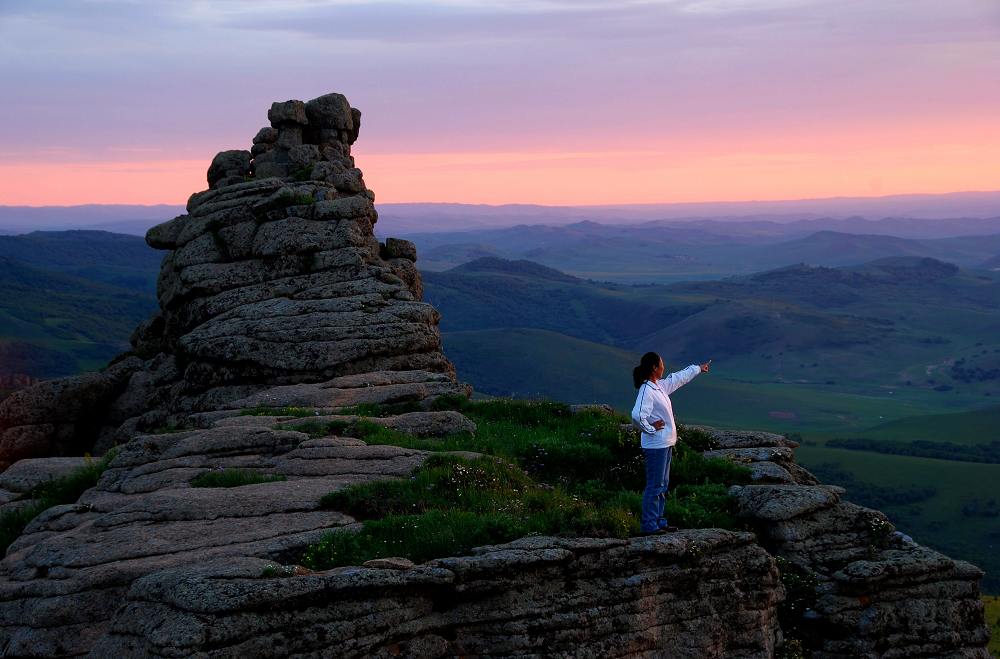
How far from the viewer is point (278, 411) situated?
30.5 m

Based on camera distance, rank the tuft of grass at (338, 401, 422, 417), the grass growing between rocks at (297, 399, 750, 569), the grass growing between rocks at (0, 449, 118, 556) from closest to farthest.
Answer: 1. the grass growing between rocks at (297, 399, 750, 569)
2. the grass growing between rocks at (0, 449, 118, 556)
3. the tuft of grass at (338, 401, 422, 417)

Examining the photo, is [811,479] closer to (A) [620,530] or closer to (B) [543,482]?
(B) [543,482]

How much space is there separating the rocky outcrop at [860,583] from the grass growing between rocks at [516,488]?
Answer: 1453 millimetres

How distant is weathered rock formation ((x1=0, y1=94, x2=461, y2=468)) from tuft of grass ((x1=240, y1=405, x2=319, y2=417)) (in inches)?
113

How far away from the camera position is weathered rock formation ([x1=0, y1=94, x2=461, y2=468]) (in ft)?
120

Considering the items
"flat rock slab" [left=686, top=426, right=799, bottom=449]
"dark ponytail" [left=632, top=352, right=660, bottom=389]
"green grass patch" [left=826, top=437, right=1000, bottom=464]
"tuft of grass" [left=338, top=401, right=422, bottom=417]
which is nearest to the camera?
"dark ponytail" [left=632, top=352, right=660, bottom=389]

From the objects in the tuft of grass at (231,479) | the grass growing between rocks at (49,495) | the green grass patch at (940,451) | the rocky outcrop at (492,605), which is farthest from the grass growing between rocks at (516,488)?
the green grass patch at (940,451)

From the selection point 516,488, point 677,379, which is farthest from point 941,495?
point 677,379

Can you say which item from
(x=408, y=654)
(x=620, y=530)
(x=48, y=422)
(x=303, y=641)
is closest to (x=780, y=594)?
(x=620, y=530)

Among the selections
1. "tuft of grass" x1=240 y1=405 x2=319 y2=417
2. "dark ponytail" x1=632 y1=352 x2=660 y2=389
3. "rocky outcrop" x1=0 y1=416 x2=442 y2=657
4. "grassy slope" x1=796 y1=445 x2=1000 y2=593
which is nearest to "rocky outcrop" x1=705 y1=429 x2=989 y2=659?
"dark ponytail" x1=632 y1=352 x2=660 y2=389

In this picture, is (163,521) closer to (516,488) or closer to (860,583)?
(516,488)

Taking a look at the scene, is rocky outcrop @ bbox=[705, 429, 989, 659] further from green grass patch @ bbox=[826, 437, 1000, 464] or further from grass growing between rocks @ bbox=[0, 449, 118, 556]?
green grass patch @ bbox=[826, 437, 1000, 464]

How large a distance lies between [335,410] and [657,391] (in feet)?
42.8

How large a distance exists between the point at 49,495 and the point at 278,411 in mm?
6795
